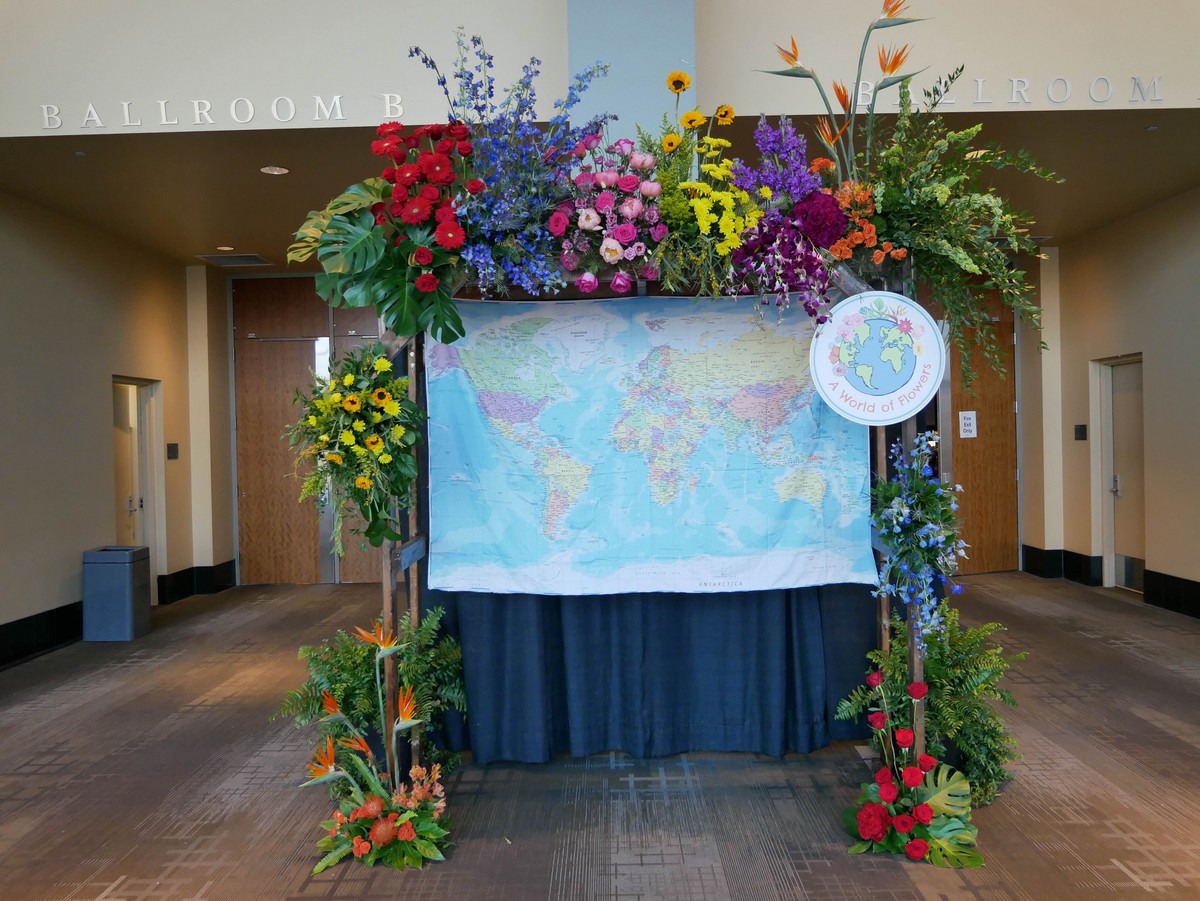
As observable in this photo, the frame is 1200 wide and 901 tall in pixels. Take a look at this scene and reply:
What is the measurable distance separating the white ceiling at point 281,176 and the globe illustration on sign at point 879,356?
7.26ft

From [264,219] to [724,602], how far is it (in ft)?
16.5

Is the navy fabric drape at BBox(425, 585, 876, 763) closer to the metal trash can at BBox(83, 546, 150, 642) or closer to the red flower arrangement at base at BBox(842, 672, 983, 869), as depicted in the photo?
the red flower arrangement at base at BBox(842, 672, 983, 869)

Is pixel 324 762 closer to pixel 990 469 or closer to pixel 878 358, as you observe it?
pixel 878 358

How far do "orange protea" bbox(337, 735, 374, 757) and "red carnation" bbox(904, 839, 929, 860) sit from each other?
6.55 feet

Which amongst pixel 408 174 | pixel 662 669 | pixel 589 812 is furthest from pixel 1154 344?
pixel 408 174

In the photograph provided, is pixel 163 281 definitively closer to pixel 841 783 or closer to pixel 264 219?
pixel 264 219

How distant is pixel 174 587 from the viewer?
8.27 metres

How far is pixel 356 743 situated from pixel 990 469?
751 centimetres

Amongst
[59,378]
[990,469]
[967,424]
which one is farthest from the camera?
[990,469]

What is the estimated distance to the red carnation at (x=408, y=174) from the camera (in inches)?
120

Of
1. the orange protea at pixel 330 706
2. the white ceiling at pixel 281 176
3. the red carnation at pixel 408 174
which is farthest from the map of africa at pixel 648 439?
the white ceiling at pixel 281 176

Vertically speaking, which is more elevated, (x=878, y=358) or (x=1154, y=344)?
(x=1154, y=344)

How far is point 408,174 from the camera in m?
3.06

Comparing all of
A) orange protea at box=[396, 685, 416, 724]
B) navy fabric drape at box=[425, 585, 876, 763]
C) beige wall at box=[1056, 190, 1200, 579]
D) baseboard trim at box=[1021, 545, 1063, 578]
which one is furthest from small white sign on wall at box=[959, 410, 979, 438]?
orange protea at box=[396, 685, 416, 724]
